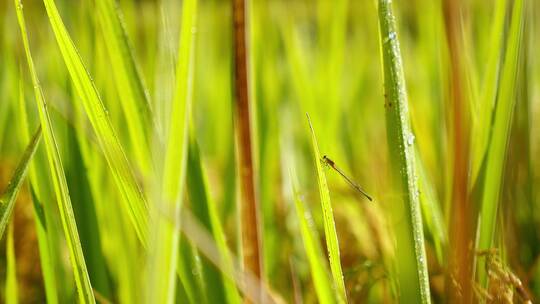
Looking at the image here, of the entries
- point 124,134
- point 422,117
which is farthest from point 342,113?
point 124,134

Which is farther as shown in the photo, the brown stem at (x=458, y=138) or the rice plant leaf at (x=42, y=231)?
the rice plant leaf at (x=42, y=231)

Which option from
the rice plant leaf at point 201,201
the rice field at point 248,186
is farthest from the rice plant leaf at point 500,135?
the rice plant leaf at point 201,201

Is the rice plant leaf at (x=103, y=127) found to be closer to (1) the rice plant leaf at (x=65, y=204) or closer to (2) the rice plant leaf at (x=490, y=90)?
(1) the rice plant leaf at (x=65, y=204)

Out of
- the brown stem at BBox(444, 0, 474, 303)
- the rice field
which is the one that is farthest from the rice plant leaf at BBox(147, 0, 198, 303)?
the brown stem at BBox(444, 0, 474, 303)

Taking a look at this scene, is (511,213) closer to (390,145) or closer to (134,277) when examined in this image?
(390,145)

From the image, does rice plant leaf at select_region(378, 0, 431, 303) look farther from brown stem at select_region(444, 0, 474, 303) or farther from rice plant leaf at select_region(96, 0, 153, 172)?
rice plant leaf at select_region(96, 0, 153, 172)

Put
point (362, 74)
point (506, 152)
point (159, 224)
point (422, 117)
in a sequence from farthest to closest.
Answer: point (362, 74)
point (422, 117)
point (506, 152)
point (159, 224)

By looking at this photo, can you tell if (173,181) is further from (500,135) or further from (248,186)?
(500,135)
